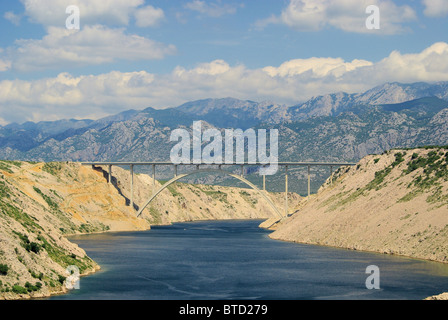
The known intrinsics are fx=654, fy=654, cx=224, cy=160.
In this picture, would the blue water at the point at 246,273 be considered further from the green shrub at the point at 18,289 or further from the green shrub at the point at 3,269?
the green shrub at the point at 3,269

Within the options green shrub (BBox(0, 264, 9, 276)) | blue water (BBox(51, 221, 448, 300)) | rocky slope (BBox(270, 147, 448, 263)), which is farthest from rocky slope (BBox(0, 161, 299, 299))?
rocky slope (BBox(270, 147, 448, 263))

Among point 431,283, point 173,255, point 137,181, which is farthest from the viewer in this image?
point 137,181

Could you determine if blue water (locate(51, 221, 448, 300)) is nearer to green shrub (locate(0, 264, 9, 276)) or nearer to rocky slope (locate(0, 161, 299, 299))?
rocky slope (locate(0, 161, 299, 299))

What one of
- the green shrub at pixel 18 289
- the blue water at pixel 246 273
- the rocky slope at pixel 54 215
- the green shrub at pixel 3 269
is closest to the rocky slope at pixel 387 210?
the blue water at pixel 246 273

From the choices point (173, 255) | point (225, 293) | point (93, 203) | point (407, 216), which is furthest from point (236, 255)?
point (93, 203)

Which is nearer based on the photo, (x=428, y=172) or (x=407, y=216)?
(x=407, y=216)
